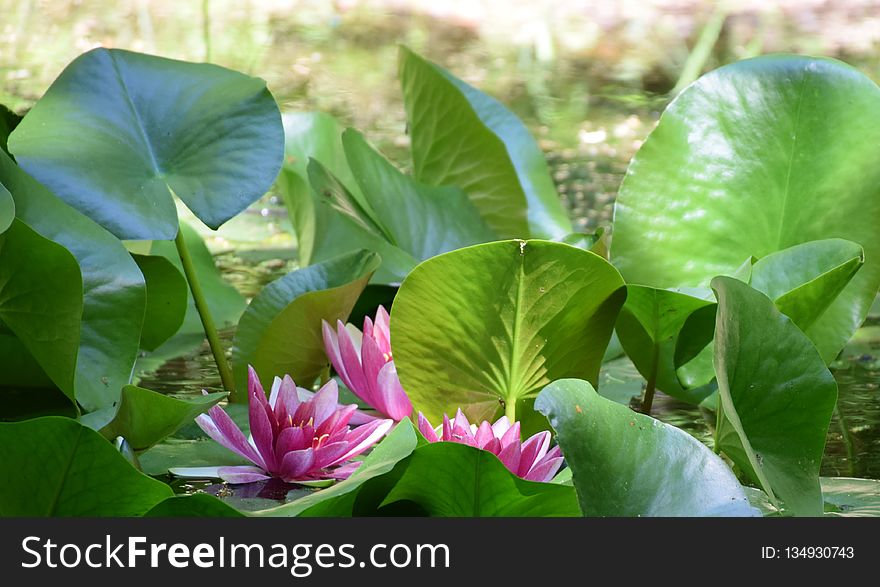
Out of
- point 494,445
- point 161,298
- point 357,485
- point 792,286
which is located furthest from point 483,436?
point 161,298

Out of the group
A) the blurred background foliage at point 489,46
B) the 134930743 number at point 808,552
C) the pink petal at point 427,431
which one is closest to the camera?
the 134930743 number at point 808,552

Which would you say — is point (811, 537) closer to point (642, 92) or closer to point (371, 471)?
point (371, 471)

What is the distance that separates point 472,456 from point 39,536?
182 mm

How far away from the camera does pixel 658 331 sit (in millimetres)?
670

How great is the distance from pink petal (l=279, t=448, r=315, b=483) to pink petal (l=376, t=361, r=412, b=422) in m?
0.08

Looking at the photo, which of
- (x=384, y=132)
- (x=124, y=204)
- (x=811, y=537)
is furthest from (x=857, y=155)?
(x=384, y=132)

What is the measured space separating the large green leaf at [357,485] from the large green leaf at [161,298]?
0.97ft

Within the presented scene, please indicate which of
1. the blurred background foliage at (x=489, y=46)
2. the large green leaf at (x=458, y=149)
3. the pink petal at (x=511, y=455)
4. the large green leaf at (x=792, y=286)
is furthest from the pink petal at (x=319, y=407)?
the blurred background foliage at (x=489, y=46)

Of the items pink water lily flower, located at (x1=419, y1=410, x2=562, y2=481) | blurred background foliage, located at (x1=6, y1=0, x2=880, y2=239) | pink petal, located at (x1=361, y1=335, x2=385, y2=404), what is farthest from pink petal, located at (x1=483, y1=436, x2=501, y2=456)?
blurred background foliage, located at (x1=6, y1=0, x2=880, y2=239)

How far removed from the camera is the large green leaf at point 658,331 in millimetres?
637

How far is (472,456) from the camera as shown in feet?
1.56

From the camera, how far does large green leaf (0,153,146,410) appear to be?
0.57 meters

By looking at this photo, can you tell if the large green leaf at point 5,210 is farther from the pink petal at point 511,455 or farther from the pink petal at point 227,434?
the pink petal at point 511,455

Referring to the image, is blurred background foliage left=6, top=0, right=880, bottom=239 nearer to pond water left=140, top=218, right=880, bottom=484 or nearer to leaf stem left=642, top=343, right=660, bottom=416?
pond water left=140, top=218, right=880, bottom=484
